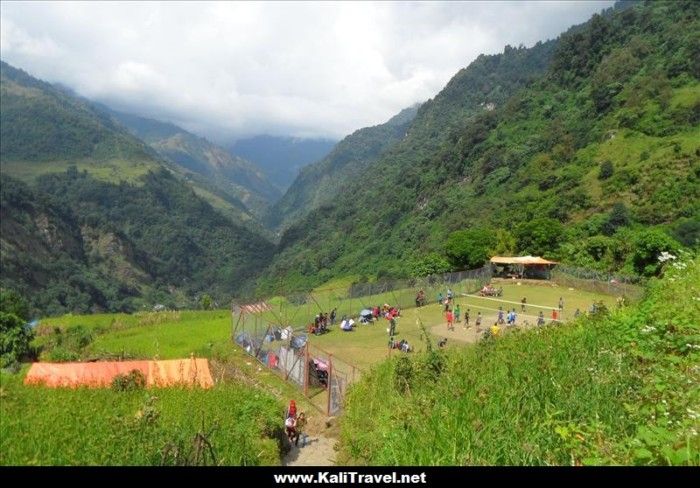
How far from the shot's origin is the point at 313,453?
564 inches

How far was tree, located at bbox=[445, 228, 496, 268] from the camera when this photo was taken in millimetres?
55406

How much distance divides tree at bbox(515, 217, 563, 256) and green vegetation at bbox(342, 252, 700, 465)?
4637 cm

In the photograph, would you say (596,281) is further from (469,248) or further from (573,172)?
(573,172)

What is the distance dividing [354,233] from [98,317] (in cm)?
11271

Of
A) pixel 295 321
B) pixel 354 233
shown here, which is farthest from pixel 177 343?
pixel 354 233

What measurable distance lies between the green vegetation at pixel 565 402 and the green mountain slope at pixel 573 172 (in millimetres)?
39797

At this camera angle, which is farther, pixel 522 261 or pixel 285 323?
pixel 522 261

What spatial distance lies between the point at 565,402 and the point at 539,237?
5376cm

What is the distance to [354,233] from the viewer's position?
501 feet

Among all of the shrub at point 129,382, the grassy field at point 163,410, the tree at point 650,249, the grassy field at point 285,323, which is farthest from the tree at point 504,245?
the shrub at point 129,382

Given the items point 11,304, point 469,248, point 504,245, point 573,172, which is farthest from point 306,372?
point 573,172

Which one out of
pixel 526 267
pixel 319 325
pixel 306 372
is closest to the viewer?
pixel 306 372

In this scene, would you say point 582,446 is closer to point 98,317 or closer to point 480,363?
point 480,363

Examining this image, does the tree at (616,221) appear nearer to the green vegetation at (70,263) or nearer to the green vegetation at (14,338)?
the green vegetation at (14,338)
